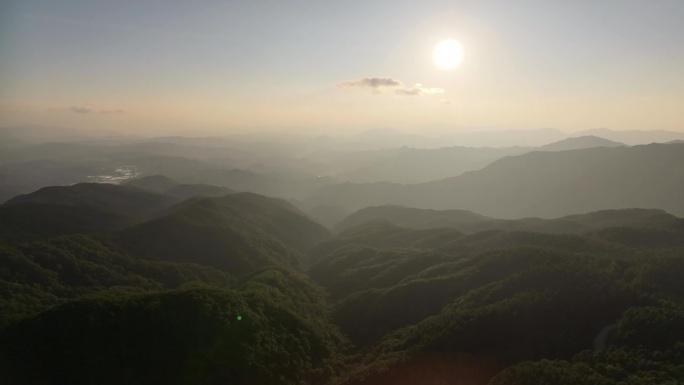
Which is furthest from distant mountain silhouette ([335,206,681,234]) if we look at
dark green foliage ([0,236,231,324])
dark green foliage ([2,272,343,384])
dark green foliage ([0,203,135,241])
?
dark green foliage ([0,203,135,241])

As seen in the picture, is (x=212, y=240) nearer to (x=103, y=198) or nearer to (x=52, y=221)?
(x=52, y=221)

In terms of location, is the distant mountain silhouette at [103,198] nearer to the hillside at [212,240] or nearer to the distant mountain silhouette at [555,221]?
the hillside at [212,240]

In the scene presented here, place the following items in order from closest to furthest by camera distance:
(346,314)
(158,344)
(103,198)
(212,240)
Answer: (158,344) → (346,314) → (212,240) → (103,198)

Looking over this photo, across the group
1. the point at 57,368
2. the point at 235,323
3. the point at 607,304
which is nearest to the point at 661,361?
the point at 607,304

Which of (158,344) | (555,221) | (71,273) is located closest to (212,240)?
(71,273)

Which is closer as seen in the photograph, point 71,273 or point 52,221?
point 71,273

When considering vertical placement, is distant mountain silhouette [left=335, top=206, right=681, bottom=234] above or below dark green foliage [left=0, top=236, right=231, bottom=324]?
below

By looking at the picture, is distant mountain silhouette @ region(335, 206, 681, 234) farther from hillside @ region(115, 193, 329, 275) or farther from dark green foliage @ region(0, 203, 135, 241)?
dark green foliage @ region(0, 203, 135, 241)

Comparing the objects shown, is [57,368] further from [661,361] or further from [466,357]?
[661,361]
